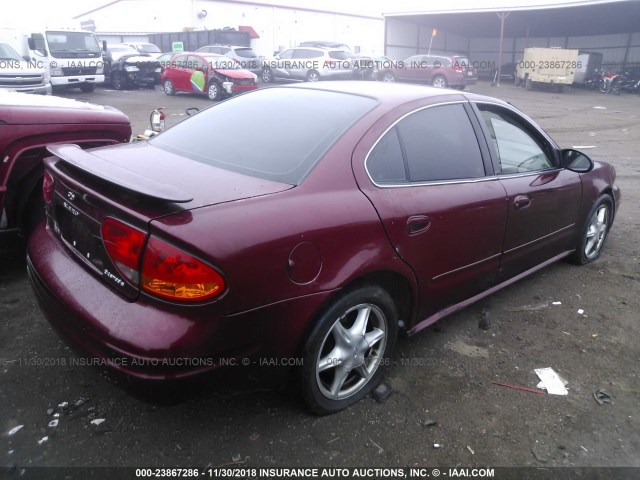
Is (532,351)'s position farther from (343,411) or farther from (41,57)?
(41,57)

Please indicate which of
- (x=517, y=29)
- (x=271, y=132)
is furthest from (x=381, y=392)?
(x=517, y=29)

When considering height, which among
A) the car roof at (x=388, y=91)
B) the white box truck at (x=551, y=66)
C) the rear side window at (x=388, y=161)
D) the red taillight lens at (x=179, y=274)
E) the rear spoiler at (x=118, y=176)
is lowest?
the white box truck at (x=551, y=66)

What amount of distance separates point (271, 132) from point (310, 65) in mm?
21030

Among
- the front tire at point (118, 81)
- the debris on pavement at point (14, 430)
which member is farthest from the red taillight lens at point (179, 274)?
the front tire at point (118, 81)

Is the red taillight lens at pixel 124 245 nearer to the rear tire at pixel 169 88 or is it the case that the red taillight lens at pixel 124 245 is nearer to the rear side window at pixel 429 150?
the rear side window at pixel 429 150

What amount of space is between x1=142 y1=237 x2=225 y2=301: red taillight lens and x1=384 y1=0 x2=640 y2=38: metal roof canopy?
27160 millimetres

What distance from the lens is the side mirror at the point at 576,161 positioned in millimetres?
3811

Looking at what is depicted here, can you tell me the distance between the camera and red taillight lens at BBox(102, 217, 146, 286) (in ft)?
6.65

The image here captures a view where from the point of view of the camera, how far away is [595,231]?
449 cm

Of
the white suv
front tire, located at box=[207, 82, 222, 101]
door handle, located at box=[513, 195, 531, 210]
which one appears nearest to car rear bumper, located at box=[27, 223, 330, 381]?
door handle, located at box=[513, 195, 531, 210]

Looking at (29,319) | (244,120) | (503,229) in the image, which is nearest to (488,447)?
(503,229)

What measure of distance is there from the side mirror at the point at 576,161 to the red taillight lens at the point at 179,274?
9.91 feet

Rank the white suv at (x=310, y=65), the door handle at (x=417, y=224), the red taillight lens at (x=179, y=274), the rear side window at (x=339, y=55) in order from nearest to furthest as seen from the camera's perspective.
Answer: the red taillight lens at (x=179, y=274)
the door handle at (x=417, y=224)
the white suv at (x=310, y=65)
the rear side window at (x=339, y=55)

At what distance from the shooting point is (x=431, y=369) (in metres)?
A: 3.02
